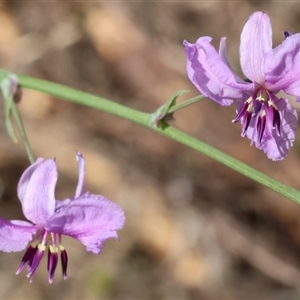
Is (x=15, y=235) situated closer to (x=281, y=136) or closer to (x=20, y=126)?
(x=20, y=126)

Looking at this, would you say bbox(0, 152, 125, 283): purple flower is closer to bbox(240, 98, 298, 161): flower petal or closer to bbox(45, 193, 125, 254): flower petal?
bbox(45, 193, 125, 254): flower petal

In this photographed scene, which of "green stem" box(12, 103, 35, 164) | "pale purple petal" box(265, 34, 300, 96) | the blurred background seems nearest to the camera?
"pale purple petal" box(265, 34, 300, 96)

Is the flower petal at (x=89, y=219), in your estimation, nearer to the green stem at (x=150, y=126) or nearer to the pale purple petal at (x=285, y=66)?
the green stem at (x=150, y=126)

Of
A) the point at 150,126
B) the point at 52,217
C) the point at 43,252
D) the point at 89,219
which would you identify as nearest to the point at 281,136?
the point at 150,126

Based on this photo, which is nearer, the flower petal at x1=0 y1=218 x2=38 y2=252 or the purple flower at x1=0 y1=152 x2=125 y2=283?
the purple flower at x1=0 y1=152 x2=125 y2=283

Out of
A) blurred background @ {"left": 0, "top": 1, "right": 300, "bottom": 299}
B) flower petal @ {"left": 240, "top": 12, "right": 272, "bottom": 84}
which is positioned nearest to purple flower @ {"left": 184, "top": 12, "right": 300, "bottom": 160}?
flower petal @ {"left": 240, "top": 12, "right": 272, "bottom": 84}
